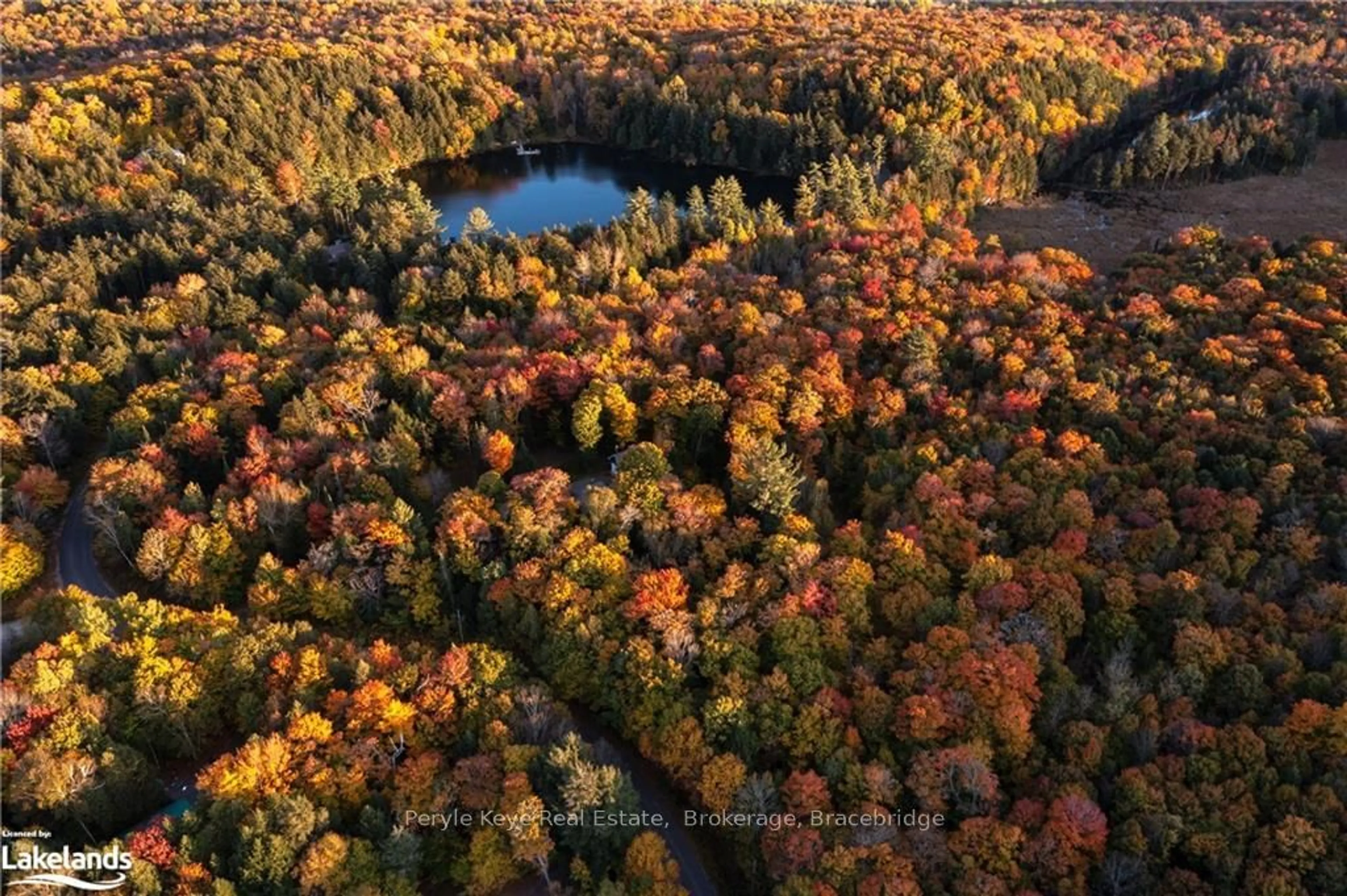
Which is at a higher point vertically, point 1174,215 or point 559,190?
point 1174,215

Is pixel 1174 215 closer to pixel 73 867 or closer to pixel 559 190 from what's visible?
pixel 559 190

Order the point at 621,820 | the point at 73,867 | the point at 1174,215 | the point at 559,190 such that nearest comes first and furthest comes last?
the point at 73,867 → the point at 621,820 → the point at 1174,215 → the point at 559,190

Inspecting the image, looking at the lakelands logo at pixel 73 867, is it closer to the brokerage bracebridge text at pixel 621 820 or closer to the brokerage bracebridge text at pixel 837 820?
the brokerage bracebridge text at pixel 621 820

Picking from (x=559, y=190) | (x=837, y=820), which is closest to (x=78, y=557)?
(x=837, y=820)

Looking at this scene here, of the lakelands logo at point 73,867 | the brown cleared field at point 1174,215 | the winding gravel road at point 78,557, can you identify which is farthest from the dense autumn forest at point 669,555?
the brown cleared field at point 1174,215

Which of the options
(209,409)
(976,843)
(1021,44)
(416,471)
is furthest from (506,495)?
(1021,44)

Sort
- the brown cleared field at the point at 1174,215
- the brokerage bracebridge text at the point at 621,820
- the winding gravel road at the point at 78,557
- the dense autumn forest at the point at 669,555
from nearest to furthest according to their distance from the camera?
the brokerage bracebridge text at the point at 621,820 < the dense autumn forest at the point at 669,555 < the winding gravel road at the point at 78,557 < the brown cleared field at the point at 1174,215
